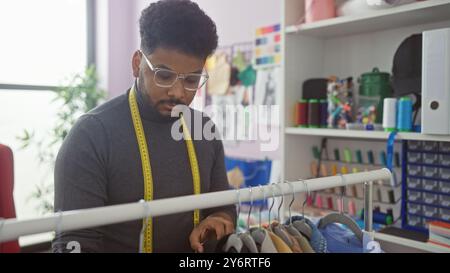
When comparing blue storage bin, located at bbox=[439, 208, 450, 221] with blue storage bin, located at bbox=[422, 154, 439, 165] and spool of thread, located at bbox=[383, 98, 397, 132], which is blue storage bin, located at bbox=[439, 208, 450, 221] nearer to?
blue storage bin, located at bbox=[422, 154, 439, 165]

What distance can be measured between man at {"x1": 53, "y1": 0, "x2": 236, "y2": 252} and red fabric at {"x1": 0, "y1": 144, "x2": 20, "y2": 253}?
A: 0.74 metres

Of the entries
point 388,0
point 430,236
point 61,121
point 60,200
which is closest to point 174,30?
point 60,200

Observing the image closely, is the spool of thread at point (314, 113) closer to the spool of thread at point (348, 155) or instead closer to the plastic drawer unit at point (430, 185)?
the spool of thread at point (348, 155)

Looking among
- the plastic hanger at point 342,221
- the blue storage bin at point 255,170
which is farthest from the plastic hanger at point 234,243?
the blue storage bin at point 255,170

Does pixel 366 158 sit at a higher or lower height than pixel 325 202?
higher

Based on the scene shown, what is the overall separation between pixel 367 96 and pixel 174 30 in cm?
99

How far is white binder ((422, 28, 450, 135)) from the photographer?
3.85 feet

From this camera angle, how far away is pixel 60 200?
2.73 ft

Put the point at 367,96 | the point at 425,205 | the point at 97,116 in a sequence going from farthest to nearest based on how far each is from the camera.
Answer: the point at 367,96, the point at 425,205, the point at 97,116

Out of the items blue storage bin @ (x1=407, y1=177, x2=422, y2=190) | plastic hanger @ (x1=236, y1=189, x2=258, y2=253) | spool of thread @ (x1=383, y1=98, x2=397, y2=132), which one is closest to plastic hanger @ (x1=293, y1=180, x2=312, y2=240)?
plastic hanger @ (x1=236, y1=189, x2=258, y2=253)

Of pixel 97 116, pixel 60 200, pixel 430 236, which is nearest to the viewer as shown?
pixel 60 200

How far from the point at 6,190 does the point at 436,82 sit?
1582 millimetres

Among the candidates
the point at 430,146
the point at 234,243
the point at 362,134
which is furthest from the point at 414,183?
the point at 234,243

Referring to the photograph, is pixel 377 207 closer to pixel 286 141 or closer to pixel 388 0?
pixel 286 141
